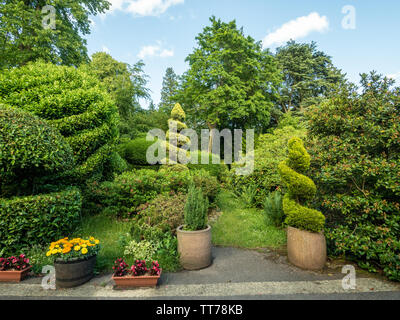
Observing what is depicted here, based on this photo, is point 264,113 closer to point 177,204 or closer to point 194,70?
point 194,70

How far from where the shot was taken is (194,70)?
61.8 ft

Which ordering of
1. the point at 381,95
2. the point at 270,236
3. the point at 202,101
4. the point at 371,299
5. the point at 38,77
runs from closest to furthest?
the point at 371,299
the point at 381,95
the point at 270,236
the point at 38,77
the point at 202,101

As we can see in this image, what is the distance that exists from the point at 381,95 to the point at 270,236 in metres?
3.71

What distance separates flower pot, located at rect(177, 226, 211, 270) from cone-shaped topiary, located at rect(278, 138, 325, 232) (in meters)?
1.64

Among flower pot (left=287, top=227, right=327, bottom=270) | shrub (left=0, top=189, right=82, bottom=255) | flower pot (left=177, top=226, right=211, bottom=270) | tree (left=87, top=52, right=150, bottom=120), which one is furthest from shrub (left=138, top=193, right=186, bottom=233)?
tree (left=87, top=52, right=150, bottom=120)

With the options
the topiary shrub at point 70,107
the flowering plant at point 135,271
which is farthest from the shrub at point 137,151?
the flowering plant at point 135,271

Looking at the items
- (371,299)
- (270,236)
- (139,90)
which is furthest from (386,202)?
(139,90)

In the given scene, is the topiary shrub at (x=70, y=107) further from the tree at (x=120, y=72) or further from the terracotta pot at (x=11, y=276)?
the tree at (x=120, y=72)

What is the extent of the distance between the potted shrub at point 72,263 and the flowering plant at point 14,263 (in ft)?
2.32

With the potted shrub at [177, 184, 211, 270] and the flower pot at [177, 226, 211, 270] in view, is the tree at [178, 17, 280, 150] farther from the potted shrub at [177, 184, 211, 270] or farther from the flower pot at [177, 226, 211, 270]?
the flower pot at [177, 226, 211, 270]

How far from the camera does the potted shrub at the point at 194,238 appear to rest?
12.5 feet

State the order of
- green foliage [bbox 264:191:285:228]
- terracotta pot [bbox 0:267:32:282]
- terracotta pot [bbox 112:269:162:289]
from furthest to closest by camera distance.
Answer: green foliage [bbox 264:191:285:228], terracotta pot [bbox 0:267:32:282], terracotta pot [bbox 112:269:162:289]

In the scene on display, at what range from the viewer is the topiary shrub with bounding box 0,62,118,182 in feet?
18.5

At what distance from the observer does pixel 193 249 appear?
3818mm
